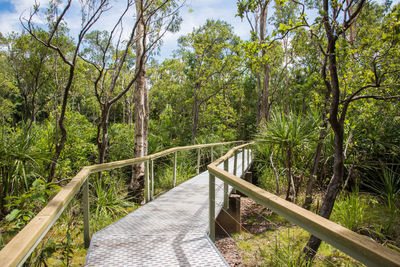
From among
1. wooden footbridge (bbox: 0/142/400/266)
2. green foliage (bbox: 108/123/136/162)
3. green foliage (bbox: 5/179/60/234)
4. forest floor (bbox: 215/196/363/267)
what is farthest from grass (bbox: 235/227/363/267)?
green foliage (bbox: 108/123/136/162)

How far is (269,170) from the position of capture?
8844 millimetres

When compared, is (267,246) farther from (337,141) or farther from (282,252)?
(337,141)

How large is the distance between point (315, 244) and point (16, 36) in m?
9.25

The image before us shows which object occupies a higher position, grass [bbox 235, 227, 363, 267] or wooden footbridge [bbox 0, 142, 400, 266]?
A: wooden footbridge [bbox 0, 142, 400, 266]

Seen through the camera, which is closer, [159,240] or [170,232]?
[159,240]

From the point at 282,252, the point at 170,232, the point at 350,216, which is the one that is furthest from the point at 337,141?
the point at 170,232

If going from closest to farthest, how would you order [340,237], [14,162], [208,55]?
[340,237], [14,162], [208,55]

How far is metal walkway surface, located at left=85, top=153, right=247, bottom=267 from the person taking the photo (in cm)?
239

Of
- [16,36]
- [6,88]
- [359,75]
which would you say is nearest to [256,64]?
[359,75]

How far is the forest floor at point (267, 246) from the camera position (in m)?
3.22

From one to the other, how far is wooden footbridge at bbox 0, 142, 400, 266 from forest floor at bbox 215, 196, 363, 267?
660mm

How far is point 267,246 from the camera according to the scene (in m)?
3.91

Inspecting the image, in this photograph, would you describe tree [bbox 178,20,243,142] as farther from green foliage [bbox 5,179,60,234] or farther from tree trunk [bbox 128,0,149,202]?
green foliage [bbox 5,179,60,234]

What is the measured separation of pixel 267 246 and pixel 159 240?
1968mm
